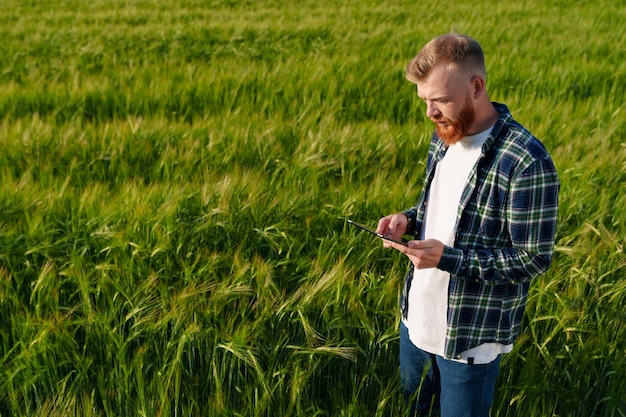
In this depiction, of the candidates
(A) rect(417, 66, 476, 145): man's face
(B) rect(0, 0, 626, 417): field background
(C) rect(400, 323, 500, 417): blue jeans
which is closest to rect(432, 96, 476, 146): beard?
(A) rect(417, 66, 476, 145): man's face

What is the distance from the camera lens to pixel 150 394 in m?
1.70

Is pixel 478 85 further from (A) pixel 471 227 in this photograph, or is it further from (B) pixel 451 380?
(B) pixel 451 380

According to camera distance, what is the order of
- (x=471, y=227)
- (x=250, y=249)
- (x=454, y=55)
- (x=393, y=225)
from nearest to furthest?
(x=454, y=55) → (x=471, y=227) → (x=393, y=225) → (x=250, y=249)

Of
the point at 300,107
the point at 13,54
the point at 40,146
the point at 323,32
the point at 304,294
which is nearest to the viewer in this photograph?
the point at 304,294

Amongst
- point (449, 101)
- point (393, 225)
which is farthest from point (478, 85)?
point (393, 225)

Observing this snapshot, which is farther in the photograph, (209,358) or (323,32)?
(323,32)

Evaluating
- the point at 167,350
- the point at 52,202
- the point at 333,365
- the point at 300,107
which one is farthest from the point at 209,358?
the point at 300,107

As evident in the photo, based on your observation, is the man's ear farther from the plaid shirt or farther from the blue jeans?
the blue jeans

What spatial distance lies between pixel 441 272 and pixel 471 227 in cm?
14

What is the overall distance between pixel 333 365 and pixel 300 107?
2.90 meters

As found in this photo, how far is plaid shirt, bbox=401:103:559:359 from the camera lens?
1312 millimetres

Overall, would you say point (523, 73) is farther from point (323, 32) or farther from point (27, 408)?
point (27, 408)

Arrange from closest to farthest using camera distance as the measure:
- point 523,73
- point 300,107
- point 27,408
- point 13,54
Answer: point 27,408 → point 300,107 → point 523,73 → point 13,54

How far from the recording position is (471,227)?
144cm
